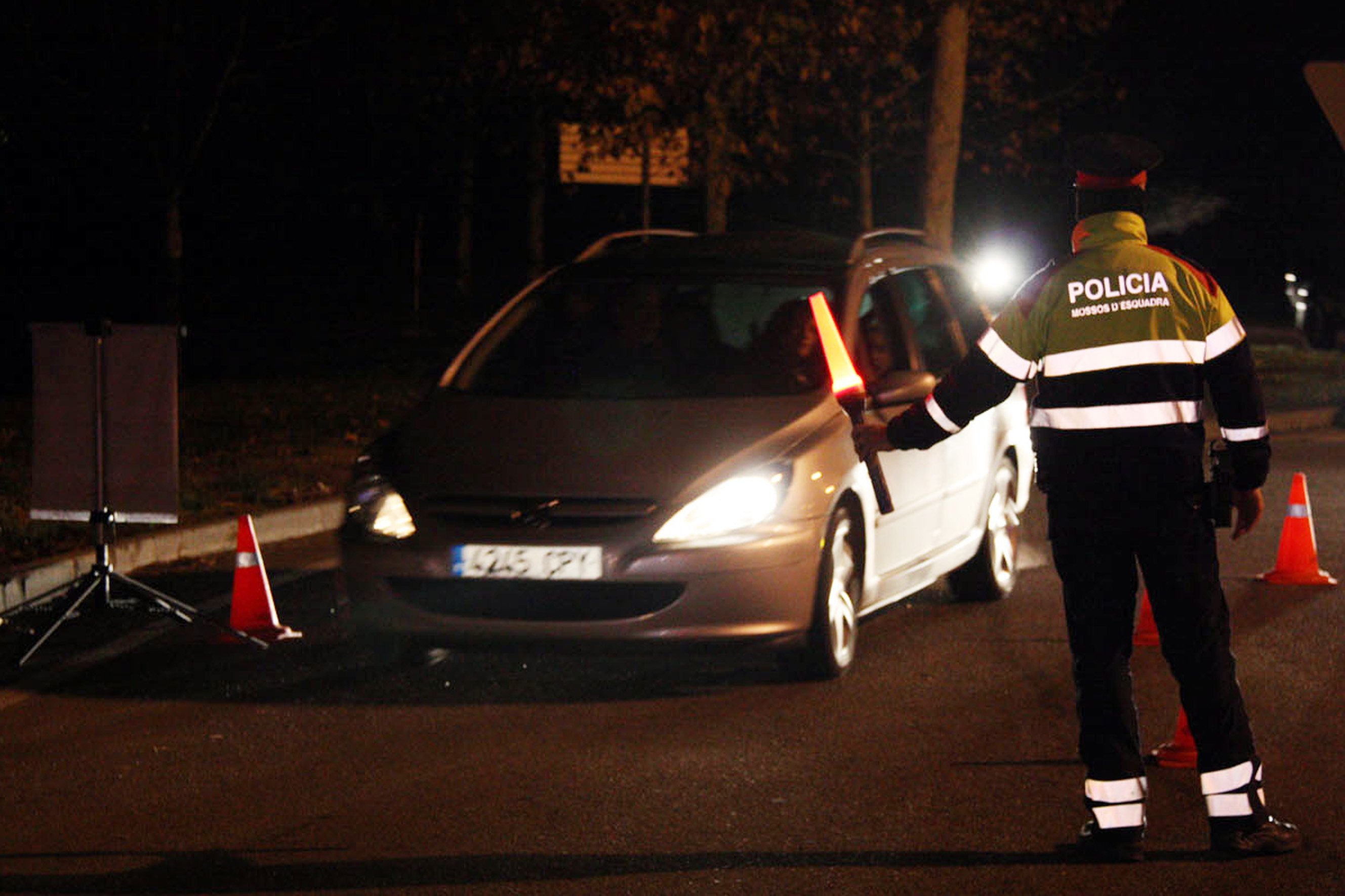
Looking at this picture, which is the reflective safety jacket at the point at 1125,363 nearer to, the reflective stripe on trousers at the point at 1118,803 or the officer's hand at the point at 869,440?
the officer's hand at the point at 869,440

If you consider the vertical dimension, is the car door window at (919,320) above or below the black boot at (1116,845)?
above

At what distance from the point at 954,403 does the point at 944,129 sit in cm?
2039

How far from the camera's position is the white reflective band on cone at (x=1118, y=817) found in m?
5.56

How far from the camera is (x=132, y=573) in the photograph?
10695 millimetres

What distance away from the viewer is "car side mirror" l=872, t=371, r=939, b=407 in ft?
26.9

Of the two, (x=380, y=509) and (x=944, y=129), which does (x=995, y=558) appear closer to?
(x=380, y=509)

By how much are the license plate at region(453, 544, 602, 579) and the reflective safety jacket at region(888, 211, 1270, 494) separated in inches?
→ 81.3

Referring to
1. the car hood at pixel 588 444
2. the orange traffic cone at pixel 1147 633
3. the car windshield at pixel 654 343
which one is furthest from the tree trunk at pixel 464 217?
the car hood at pixel 588 444

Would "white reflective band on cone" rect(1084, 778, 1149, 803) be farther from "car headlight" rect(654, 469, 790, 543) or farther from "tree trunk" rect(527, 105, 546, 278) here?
"tree trunk" rect(527, 105, 546, 278)

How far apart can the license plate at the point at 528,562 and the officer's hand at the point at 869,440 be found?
1671 mm

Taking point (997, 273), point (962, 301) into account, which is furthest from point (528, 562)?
point (997, 273)

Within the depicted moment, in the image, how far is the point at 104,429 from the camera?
907 cm

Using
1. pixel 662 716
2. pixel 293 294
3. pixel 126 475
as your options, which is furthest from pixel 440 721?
pixel 293 294

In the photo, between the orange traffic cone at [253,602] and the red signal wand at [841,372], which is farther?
the orange traffic cone at [253,602]
